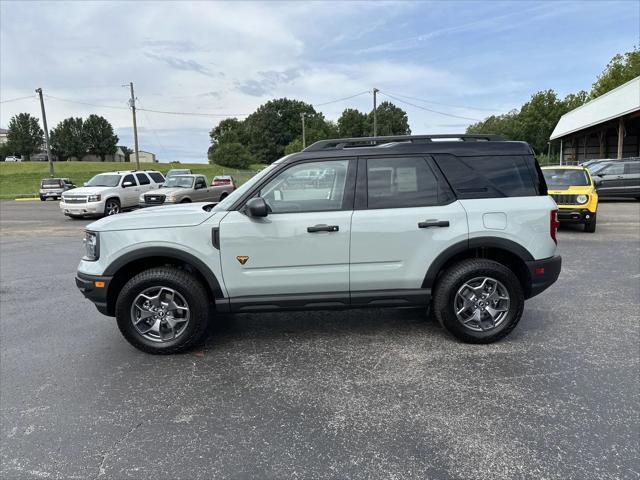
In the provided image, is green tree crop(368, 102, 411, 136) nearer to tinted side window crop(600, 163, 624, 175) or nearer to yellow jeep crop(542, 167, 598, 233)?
tinted side window crop(600, 163, 624, 175)

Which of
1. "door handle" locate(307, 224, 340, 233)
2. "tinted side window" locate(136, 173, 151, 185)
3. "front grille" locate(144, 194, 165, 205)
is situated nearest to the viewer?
"door handle" locate(307, 224, 340, 233)

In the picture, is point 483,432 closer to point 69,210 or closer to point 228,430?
point 228,430

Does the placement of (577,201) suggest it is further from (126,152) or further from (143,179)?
(126,152)

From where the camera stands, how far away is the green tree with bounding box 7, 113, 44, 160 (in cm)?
11069

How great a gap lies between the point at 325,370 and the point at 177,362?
1333 millimetres

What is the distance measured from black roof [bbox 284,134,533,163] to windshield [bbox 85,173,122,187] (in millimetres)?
15309

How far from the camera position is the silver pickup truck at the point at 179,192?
16.6 meters

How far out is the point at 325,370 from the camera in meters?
3.76

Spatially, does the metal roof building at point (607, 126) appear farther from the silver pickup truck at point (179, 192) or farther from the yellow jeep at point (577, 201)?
the silver pickup truck at point (179, 192)

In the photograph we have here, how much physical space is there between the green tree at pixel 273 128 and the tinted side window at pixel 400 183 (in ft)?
339

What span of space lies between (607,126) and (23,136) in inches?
4893

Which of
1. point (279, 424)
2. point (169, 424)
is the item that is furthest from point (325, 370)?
point (169, 424)

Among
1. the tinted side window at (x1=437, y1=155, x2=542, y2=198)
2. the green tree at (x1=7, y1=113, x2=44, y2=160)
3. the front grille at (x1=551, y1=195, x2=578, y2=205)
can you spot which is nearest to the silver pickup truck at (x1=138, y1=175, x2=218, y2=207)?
the front grille at (x1=551, y1=195, x2=578, y2=205)

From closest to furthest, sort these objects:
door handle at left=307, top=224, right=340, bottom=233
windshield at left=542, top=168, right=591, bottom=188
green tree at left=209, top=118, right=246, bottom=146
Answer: door handle at left=307, top=224, right=340, bottom=233 → windshield at left=542, top=168, right=591, bottom=188 → green tree at left=209, top=118, right=246, bottom=146
